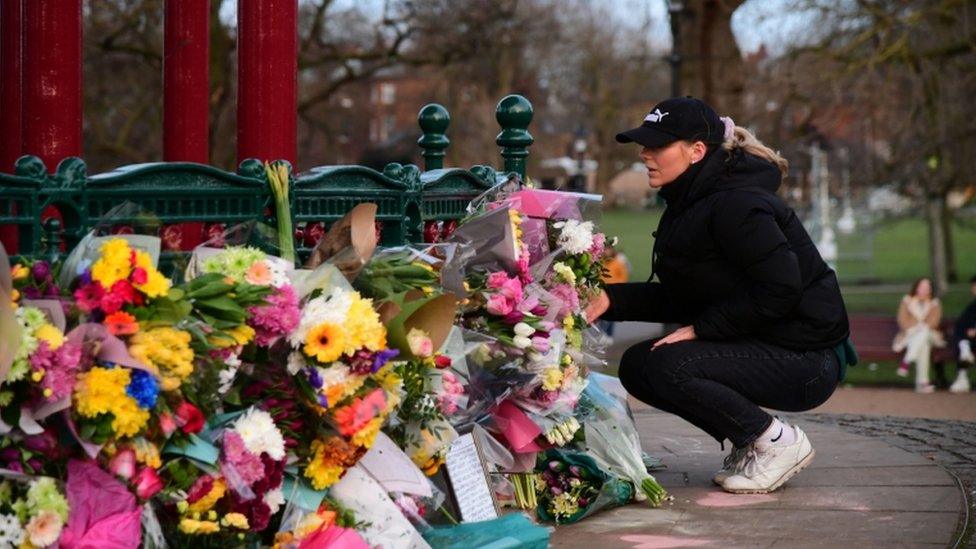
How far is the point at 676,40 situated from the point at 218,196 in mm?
15080

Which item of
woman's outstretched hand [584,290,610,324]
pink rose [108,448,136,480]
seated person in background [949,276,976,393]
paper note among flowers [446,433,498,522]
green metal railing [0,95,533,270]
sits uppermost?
green metal railing [0,95,533,270]

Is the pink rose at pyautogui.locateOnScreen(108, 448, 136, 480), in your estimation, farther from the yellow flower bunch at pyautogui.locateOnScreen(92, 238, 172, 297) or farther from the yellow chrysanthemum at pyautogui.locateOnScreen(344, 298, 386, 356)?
the yellow chrysanthemum at pyautogui.locateOnScreen(344, 298, 386, 356)

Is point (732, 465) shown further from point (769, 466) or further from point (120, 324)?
point (120, 324)

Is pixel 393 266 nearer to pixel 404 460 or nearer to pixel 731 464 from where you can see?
pixel 404 460

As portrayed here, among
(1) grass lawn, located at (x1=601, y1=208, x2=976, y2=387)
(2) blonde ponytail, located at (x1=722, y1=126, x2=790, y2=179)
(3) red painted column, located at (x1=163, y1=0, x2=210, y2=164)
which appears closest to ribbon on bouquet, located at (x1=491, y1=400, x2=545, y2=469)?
(2) blonde ponytail, located at (x1=722, y1=126, x2=790, y2=179)

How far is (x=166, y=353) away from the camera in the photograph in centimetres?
377

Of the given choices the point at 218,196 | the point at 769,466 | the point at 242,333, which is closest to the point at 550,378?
the point at 769,466

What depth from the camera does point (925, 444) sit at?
762 centimetres

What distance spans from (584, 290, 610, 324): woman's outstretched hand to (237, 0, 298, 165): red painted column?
5.08 feet

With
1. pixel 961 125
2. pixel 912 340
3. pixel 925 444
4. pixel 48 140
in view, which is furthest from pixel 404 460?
pixel 961 125

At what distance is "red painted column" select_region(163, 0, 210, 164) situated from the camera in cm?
774

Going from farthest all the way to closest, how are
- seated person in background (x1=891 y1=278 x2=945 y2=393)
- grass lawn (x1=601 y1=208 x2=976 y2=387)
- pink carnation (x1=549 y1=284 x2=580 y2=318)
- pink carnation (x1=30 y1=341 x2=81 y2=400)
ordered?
grass lawn (x1=601 y1=208 x2=976 y2=387), seated person in background (x1=891 y1=278 x2=945 y2=393), pink carnation (x1=549 y1=284 x2=580 y2=318), pink carnation (x1=30 y1=341 x2=81 y2=400)

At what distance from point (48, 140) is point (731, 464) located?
318 centimetres

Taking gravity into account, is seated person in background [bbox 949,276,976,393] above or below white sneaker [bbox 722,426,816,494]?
below
